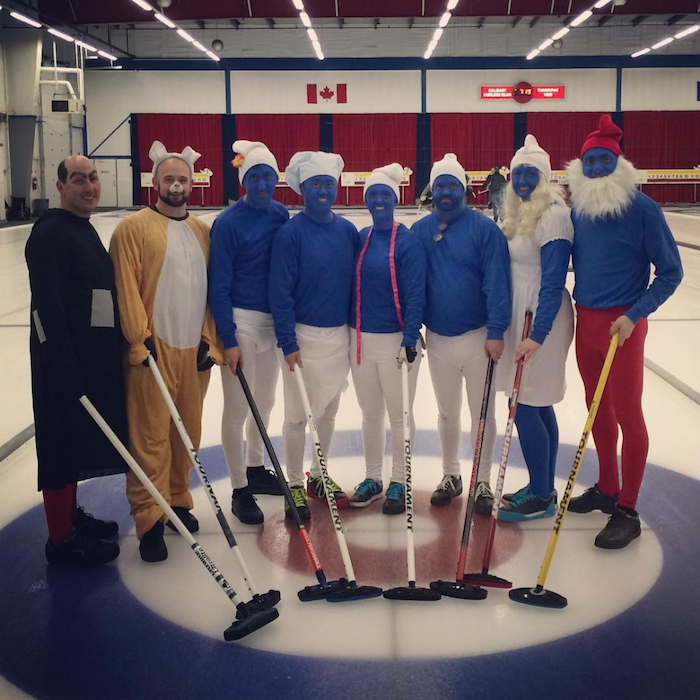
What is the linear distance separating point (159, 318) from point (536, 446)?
5.77 feet

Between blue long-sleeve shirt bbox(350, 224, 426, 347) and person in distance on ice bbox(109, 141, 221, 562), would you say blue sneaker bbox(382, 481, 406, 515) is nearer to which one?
blue long-sleeve shirt bbox(350, 224, 426, 347)

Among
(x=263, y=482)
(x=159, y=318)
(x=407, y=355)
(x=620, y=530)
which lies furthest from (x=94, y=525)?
(x=620, y=530)

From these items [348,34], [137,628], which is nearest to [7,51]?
[348,34]

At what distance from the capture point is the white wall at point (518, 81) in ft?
93.8

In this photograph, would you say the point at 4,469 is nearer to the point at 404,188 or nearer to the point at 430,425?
the point at 430,425

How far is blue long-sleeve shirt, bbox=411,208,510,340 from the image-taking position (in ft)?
11.5

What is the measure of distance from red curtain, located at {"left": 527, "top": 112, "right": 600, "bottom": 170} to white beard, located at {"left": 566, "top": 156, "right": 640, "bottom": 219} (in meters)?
26.6

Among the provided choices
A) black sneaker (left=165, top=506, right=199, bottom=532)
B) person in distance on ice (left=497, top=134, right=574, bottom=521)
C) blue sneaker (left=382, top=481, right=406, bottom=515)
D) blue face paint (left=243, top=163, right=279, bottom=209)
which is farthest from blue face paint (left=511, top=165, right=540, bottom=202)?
black sneaker (left=165, top=506, right=199, bottom=532)

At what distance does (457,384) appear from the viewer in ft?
12.6

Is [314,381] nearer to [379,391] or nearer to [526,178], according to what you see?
[379,391]

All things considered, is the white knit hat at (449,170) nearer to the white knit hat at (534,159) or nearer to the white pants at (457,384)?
the white knit hat at (534,159)

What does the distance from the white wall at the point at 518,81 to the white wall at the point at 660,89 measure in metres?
0.60

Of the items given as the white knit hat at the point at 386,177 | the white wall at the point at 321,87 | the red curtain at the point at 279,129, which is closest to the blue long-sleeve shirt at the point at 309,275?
the white knit hat at the point at 386,177

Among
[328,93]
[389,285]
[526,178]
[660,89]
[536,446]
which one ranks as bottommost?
[536,446]
